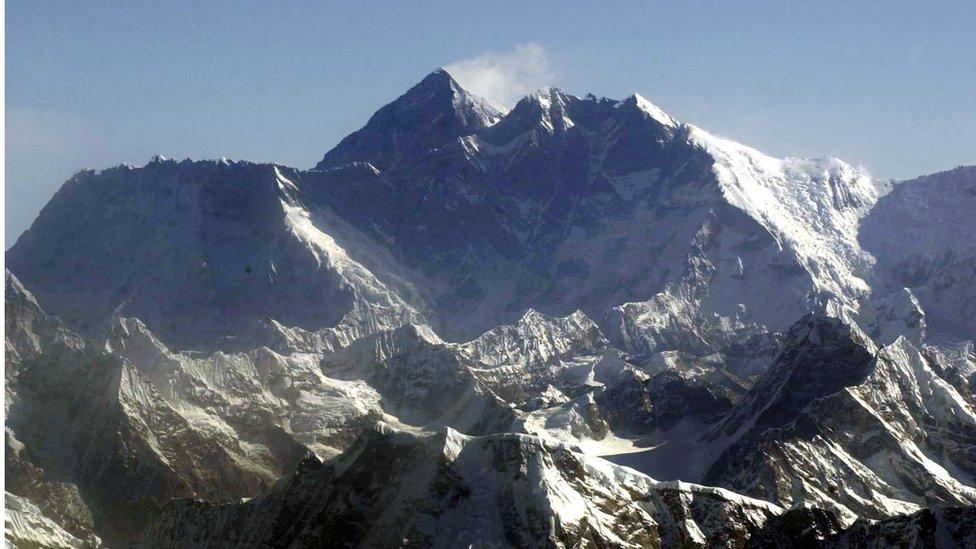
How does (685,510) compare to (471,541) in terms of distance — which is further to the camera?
(685,510)

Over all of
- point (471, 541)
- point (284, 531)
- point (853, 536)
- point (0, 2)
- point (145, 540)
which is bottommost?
point (145, 540)

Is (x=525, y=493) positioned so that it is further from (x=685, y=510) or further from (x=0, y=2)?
(x=0, y=2)

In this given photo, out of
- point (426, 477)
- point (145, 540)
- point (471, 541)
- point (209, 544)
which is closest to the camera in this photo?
point (471, 541)

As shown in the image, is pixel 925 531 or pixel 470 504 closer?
pixel 925 531

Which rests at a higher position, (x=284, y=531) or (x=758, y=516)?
(x=758, y=516)

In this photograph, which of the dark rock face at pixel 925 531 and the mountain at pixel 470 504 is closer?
the dark rock face at pixel 925 531

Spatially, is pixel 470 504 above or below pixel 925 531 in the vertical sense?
Answer: below

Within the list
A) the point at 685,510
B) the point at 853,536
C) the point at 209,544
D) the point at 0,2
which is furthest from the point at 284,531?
the point at 0,2

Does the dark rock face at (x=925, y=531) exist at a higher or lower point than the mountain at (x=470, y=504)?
higher

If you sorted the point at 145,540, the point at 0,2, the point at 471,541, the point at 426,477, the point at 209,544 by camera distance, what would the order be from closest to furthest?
the point at 0,2, the point at 471,541, the point at 426,477, the point at 209,544, the point at 145,540

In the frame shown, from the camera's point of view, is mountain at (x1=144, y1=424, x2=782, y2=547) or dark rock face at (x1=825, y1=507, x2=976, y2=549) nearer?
dark rock face at (x1=825, y1=507, x2=976, y2=549)

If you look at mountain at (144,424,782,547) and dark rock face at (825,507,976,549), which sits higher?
dark rock face at (825,507,976,549)
